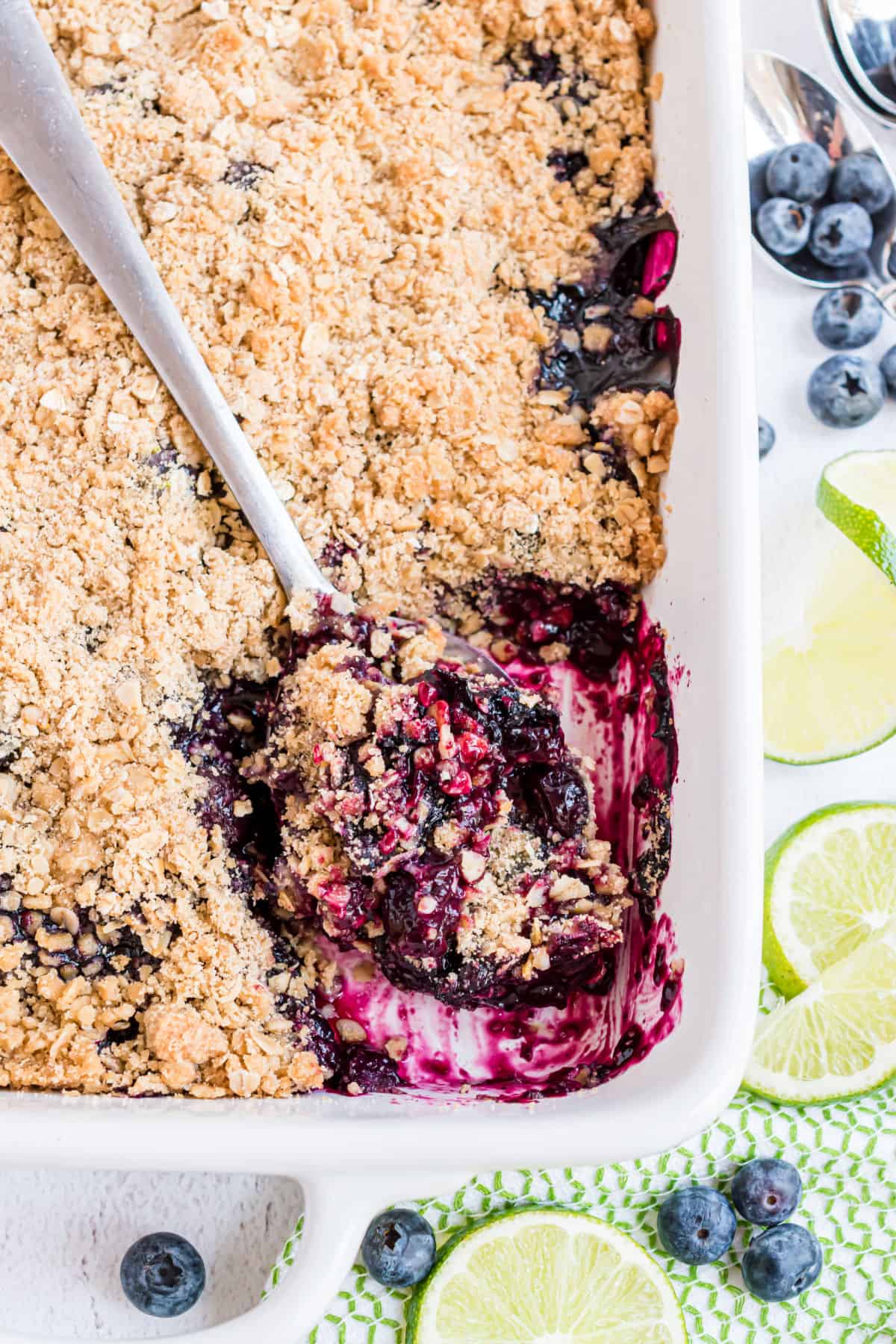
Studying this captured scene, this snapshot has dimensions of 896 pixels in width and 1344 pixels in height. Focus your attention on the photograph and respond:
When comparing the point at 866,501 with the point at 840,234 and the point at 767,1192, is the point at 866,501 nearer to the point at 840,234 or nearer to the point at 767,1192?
the point at 840,234

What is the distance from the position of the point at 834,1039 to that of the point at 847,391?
1.03 metres

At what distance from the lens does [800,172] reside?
6.98 feet

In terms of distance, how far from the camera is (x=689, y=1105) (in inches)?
54.5

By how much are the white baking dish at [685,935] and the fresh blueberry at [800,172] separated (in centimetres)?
50

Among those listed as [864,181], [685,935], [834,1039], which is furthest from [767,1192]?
[864,181]

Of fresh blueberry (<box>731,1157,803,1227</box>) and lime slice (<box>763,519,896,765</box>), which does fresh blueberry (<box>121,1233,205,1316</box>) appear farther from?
lime slice (<box>763,519,896,765</box>)

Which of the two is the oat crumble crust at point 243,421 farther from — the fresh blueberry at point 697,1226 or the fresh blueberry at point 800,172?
the fresh blueberry at point 697,1226

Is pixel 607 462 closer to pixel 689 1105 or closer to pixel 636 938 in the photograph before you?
pixel 636 938

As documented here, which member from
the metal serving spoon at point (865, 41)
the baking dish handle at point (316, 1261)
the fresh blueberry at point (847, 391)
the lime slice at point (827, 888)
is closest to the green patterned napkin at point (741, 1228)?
the lime slice at point (827, 888)

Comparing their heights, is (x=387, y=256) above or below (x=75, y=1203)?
above

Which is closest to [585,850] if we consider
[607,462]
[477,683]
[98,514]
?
[477,683]

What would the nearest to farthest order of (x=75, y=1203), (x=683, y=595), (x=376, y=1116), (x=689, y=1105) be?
1. (x=689, y=1105)
2. (x=376, y=1116)
3. (x=683, y=595)
4. (x=75, y=1203)

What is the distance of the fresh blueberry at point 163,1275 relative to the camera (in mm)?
1818

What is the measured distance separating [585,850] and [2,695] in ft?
2.46
